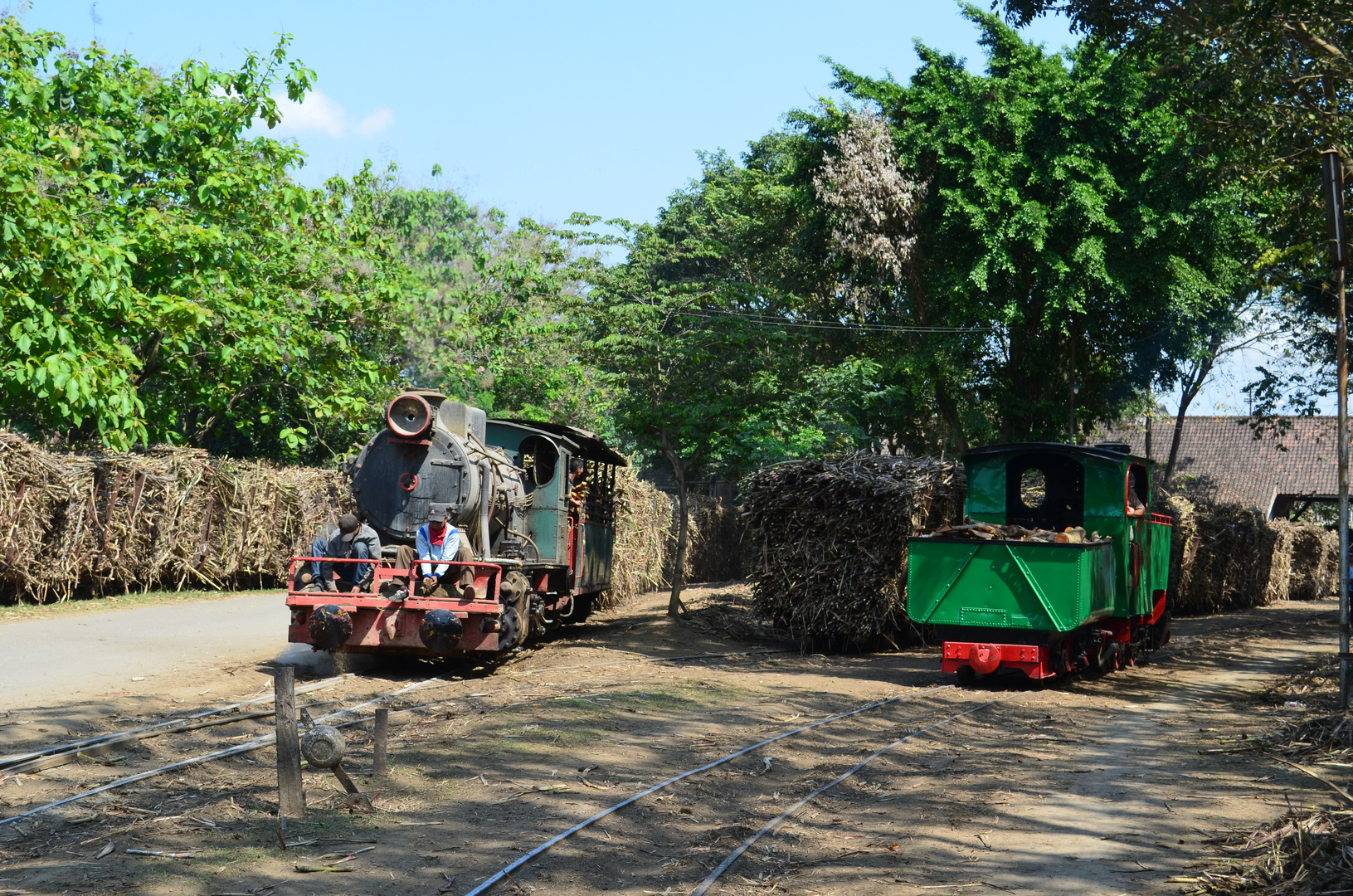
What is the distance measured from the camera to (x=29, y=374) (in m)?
15.6

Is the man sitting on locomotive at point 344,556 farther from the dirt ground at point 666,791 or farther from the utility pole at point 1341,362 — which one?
the utility pole at point 1341,362

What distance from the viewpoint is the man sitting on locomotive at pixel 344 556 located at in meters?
11.9

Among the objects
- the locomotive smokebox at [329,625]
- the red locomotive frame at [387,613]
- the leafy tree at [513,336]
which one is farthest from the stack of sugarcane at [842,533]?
the leafy tree at [513,336]

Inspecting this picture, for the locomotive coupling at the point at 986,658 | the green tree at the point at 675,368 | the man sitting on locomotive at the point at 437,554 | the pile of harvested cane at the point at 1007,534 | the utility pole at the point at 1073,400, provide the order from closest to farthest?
the man sitting on locomotive at the point at 437,554 < the pile of harvested cane at the point at 1007,534 < the locomotive coupling at the point at 986,658 < the green tree at the point at 675,368 < the utility pole at the point at 1073,400

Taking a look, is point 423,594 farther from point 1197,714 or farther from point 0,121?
point 0,121

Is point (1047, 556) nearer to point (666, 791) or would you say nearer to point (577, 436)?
point (666, 791)

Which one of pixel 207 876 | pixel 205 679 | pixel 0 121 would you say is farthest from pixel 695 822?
pixel 0 121

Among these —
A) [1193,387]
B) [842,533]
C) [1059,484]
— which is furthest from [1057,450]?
[1193,387]

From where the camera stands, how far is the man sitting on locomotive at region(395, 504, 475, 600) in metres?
11.8

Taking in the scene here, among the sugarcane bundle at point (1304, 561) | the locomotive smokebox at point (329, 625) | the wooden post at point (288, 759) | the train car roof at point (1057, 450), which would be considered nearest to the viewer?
the wooden post at point (288, 759)

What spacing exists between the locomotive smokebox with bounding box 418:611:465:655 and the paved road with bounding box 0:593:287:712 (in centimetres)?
248

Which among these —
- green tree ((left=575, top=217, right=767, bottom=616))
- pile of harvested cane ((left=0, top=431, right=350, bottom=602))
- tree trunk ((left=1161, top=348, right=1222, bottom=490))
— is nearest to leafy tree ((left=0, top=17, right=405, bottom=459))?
pile of harvested cane ((left=0, top=431, right=350, bottom=602))

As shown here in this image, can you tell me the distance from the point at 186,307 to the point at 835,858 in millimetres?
15699

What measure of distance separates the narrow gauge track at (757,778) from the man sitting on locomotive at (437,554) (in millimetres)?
4009
